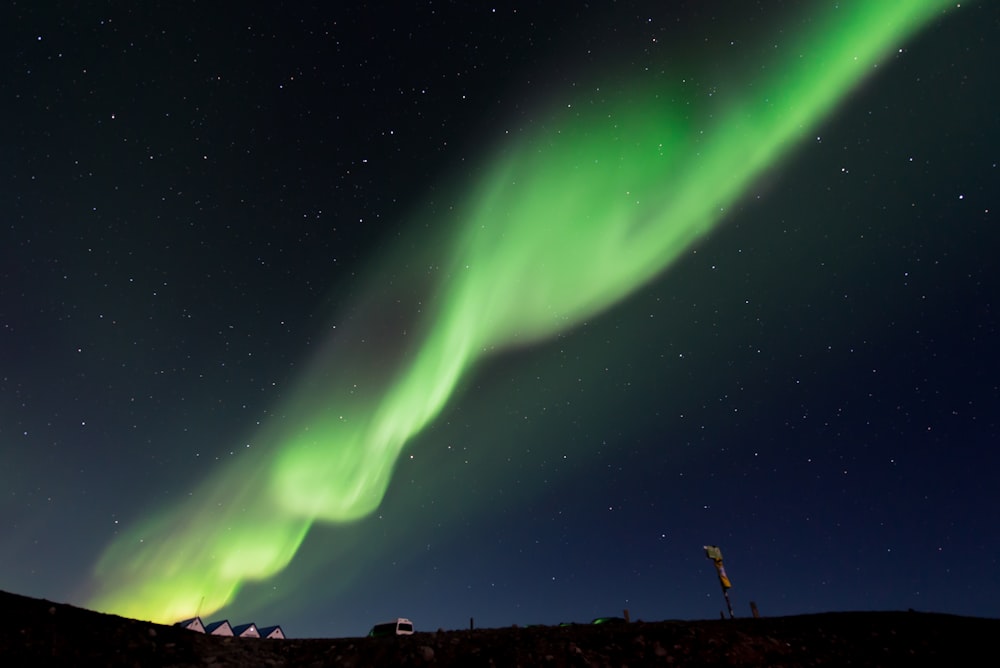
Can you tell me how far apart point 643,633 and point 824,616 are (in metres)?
6.28

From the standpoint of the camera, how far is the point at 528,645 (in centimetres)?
1161

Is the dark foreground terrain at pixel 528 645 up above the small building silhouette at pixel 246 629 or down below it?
below

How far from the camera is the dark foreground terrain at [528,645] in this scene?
393 inches

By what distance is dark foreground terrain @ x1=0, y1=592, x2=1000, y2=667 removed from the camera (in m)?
9.98

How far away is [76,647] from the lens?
9.60 meters

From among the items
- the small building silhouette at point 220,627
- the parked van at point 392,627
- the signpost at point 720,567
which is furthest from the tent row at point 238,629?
the signpost at point 720,567

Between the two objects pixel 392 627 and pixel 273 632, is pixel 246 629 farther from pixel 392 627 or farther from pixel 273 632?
pixel 392 627

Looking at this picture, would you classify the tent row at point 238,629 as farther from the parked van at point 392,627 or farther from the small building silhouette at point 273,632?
the parked van at point 392,627

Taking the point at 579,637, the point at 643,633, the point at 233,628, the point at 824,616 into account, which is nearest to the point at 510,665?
the point at 579,637

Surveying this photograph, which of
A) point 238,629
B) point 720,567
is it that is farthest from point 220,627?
point 720,567

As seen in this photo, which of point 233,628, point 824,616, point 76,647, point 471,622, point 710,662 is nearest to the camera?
point 76,647

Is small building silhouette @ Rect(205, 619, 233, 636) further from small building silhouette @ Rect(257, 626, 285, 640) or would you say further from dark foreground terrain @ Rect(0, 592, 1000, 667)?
dark foreground terrain @ Rect(0, 592, 1000, 667)

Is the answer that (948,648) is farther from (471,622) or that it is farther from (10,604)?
(10,604)

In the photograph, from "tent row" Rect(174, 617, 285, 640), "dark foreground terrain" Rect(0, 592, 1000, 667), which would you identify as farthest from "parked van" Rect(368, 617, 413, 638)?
"tent row" Rect(174, 617, 285, 640)
